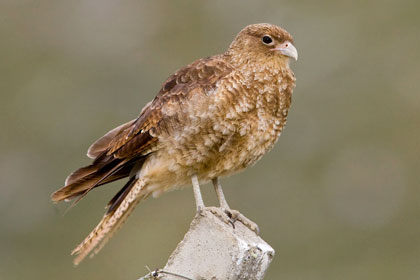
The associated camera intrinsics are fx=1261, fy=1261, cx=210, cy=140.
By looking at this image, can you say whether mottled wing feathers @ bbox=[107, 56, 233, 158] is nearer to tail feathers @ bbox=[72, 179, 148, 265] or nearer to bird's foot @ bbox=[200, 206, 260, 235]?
tail feathers @ bbox=[72, 179, 148, 265]

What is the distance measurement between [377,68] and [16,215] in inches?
264

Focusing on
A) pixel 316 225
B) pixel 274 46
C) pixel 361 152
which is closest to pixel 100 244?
pixel 274 46

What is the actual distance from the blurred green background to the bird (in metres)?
7.41

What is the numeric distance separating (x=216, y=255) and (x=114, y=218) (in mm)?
1434

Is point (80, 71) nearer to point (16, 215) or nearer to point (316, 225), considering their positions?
point (16, 215)

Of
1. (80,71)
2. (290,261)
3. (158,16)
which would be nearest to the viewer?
(290,261)

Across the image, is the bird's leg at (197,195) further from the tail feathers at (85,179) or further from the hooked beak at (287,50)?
the hooked beak at (287,50)

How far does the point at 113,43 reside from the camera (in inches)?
831

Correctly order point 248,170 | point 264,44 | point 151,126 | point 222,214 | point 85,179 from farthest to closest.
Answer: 1. point 248,170
2. point 264,44
3. point 151,126
4. point 85,179
5. point 222,214

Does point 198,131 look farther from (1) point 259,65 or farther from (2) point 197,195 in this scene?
(1) point 259,65

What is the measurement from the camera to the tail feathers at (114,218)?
23.8ft

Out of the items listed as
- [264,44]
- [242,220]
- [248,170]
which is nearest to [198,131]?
[242,220]

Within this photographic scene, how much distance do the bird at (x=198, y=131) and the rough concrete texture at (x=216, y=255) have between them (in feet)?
2.98

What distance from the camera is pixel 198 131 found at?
7375mm
